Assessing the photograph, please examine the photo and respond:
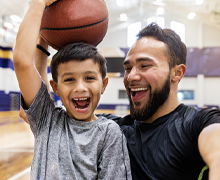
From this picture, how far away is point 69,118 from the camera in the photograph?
3.48 ft

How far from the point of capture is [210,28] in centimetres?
934

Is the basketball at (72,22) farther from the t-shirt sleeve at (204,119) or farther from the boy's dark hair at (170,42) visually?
the t-shirt sleeve at (204,119)

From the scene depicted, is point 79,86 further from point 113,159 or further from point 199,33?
point 199,33

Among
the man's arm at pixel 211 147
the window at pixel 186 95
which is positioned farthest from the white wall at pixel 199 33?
the man's arm at pixel 211 147

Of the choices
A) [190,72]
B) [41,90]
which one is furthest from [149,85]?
[190,72]

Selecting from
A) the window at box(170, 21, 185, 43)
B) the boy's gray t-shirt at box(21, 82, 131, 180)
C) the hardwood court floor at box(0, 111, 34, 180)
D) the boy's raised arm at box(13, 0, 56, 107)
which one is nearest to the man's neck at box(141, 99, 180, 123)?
the boy's gray t-shirt at box(21, 82, 131, 180)

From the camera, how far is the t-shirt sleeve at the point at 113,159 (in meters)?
0.92

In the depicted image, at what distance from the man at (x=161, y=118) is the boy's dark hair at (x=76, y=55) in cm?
19

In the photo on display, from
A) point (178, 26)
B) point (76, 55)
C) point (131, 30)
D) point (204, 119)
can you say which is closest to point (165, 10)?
point (178, 26)

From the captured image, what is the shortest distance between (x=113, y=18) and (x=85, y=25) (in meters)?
8.89

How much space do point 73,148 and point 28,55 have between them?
40 cm

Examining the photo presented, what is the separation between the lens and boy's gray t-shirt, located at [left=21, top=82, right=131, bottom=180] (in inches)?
36.2

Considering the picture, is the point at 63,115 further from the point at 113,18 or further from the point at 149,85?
the point at 113,18

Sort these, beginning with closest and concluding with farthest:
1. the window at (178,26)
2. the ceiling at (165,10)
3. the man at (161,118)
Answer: the man at (161,118)
the ceiling at (165,10)
the window at (178,26)
